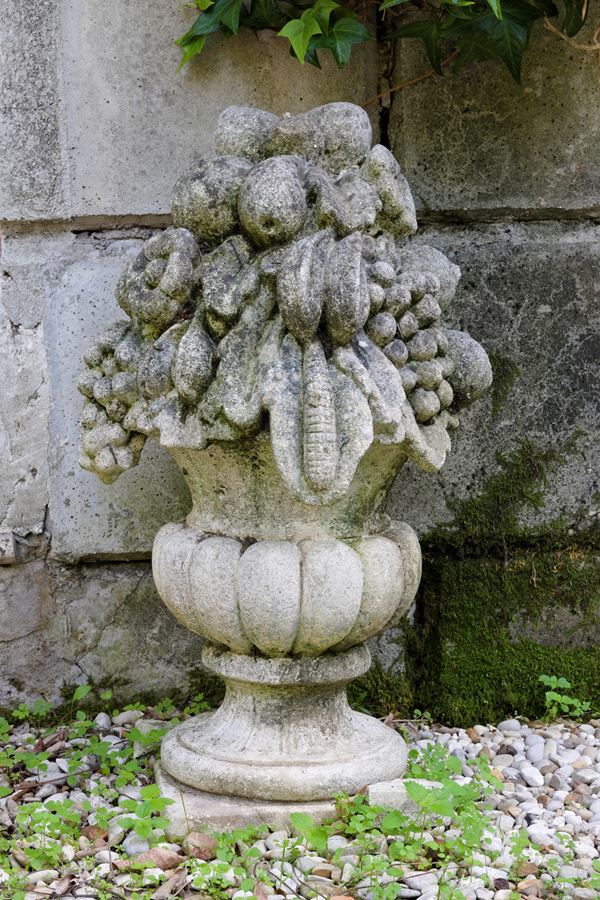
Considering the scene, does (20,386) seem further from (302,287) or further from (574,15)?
(574,15)

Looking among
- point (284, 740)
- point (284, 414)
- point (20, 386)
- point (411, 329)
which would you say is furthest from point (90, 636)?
point (411, 329)

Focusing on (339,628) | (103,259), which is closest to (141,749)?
(339,628)

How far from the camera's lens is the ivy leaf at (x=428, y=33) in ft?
7.83

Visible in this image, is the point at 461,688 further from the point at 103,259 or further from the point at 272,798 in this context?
the point at 103,259

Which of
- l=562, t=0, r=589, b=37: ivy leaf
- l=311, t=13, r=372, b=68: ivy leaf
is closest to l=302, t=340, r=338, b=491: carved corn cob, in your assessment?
l=311, t=13, r=372, b=68: ivy leaf

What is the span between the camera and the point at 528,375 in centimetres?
255

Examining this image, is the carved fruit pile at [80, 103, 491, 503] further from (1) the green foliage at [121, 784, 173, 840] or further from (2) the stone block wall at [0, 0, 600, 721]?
(1) the green foliage at [121, 784, 173, 840]

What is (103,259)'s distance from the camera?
99.4 inches

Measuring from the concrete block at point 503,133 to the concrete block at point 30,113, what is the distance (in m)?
0.79

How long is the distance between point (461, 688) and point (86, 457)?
1.06 m

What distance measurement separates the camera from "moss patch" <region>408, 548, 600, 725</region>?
2562 millimetres

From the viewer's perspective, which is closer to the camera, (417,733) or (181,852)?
(181,852)

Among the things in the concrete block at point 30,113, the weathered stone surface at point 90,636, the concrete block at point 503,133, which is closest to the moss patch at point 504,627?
the weathered stone surface at point 90,636

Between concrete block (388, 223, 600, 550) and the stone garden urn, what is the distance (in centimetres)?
43
